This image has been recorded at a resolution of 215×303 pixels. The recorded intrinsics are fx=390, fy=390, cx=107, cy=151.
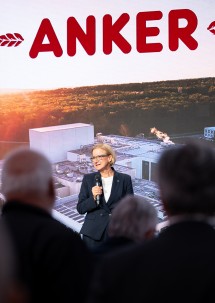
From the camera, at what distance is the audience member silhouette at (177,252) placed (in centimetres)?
80

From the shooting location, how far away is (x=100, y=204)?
2.46 meters

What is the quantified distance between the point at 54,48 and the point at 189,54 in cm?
117

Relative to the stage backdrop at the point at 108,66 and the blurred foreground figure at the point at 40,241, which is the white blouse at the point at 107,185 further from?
the blurred foreground figure at the point at 40,241

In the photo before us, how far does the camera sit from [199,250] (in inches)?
32.4

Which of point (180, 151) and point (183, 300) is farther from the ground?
point (180, 151)

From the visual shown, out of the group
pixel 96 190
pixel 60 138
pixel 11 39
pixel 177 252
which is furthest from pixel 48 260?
pixel 11 39

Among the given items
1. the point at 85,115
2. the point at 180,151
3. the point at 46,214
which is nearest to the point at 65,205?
the point at 85,115

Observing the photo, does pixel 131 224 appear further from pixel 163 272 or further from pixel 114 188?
pixel 114 188

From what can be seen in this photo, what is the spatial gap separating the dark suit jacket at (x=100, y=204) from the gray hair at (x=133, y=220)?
1.26 m

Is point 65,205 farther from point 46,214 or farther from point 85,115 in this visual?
point 46,214

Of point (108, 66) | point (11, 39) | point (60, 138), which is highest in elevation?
point (11, 39)

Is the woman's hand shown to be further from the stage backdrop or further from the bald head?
the bald head

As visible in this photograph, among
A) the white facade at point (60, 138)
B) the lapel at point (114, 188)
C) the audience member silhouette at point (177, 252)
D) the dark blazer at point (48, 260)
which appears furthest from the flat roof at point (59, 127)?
the audience member silhouette at point (177, 252)

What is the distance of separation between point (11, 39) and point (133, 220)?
285 cm
